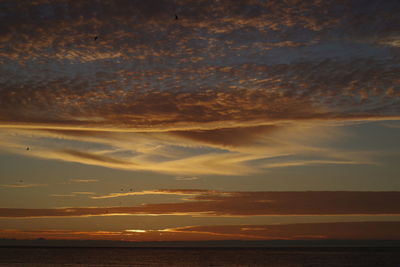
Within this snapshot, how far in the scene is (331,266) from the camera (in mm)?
102938

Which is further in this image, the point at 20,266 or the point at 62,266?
the point at 62,266

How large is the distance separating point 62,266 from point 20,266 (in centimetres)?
971

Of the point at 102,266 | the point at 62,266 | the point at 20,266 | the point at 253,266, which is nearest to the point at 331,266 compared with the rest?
the point at 253,266

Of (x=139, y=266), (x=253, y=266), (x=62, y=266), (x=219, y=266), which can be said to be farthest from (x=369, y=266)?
(x=62, y=266)

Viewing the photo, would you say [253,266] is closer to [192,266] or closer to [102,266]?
[192,266]

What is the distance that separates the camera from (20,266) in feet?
321

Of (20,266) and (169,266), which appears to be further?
(169,266)

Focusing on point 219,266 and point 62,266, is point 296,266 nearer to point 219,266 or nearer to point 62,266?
point 219,266

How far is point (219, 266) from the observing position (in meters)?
104

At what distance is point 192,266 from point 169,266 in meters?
5.49

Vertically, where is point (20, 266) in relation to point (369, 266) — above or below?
above

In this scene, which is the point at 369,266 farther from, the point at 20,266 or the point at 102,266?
the point at 20,266

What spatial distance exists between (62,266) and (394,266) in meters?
74.1

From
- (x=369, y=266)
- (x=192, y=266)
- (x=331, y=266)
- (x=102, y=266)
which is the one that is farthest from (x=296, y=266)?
(x=102, y=266)
